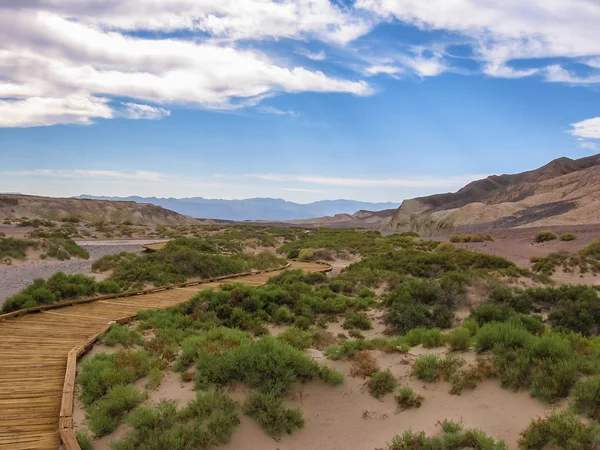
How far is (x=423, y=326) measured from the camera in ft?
33.7

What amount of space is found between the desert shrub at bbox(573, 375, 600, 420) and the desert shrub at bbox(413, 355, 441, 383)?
169 cm

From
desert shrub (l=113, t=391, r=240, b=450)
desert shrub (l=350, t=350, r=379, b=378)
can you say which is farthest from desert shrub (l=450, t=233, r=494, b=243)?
desert shrub (l=113, t=391, r=240, b=450)

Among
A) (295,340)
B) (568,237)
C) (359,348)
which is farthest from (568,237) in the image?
(295,340)

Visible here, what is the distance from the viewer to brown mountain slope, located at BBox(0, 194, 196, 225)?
72.6 meters

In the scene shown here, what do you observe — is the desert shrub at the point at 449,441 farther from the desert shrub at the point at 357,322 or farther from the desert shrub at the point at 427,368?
the desert shrub at the point at 357,322

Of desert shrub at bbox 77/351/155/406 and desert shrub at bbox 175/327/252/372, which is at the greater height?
desert shrub at bbox 175/327/252/372

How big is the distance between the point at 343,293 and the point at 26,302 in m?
9.31

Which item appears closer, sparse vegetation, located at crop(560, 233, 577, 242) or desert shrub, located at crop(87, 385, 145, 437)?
desert shrub, located at crop(87, 385, 145, 437)

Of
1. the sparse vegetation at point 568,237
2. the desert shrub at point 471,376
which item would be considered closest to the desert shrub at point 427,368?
the desert shrub at point 471,376

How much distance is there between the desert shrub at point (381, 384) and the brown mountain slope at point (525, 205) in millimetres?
46910

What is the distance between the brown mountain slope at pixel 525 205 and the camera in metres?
50.1

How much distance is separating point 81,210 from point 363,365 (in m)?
89.4

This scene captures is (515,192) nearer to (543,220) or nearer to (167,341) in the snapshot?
(543,220)

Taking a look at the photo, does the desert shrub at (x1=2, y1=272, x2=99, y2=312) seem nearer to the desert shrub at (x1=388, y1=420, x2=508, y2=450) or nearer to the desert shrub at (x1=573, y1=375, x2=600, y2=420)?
the desert shrub at (x1=388, y1=420, x2=508, y2=450)
